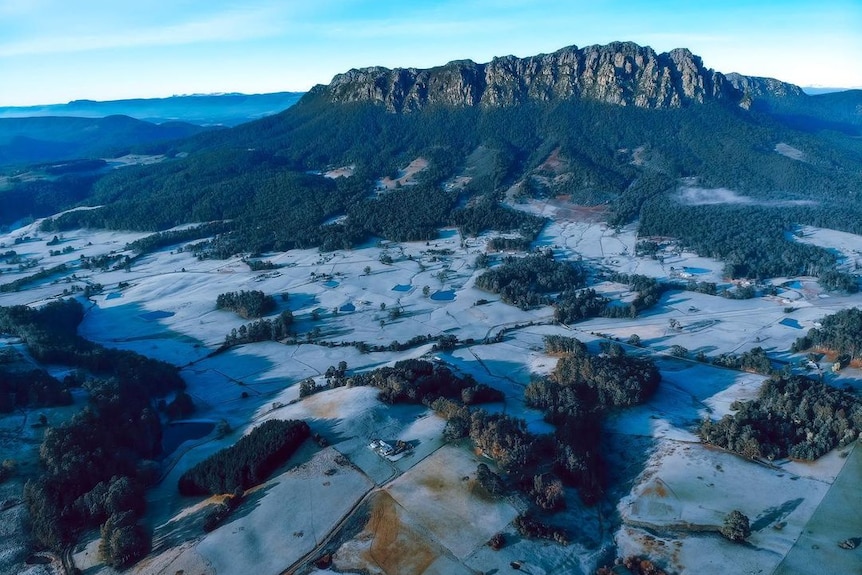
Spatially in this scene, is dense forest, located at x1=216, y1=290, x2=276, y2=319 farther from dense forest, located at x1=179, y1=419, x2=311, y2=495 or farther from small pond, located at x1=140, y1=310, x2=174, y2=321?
dense forest, located at x1=179, y1=419, x2=311, y2=495

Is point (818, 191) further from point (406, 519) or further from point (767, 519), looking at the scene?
point (406, 519)

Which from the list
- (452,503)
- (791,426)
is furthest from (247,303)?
(791,426)

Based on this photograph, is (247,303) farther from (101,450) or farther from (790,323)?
(790,323)

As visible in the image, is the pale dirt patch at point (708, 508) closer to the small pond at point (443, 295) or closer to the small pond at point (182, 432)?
the small pond at point (182, 432)

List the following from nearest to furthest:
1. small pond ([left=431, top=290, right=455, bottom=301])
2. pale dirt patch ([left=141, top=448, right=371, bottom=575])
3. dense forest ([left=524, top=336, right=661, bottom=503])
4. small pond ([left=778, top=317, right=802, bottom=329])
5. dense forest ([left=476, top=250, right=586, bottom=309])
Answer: pale dirt patch ([left=141, top=448, right=371, bottom=575])
dense forest ([left=524, top=336, right=661, bottom=503])
small pond ([left=778, top=317, right=802, bottom=329])
dense forest ([left=476, top=250, right=586, bottom=309])
small pond ([left=431, top=290, right=455, bottom=301])

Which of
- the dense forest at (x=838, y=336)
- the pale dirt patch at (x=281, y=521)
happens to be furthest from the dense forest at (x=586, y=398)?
the dense forest at (x=838, y=336)

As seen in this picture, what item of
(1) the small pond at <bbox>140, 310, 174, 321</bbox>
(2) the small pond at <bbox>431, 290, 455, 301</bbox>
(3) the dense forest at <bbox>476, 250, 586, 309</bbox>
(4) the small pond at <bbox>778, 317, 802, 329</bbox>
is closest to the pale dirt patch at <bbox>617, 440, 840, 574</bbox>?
(4) the small pond at <bbox>778, 317, 802, 329</bbox>
